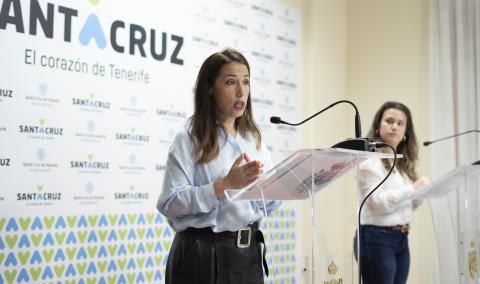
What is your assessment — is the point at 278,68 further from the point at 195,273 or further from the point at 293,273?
the point at 195,273

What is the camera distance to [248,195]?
1997 mm

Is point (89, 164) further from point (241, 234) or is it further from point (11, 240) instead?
point (241, 234)

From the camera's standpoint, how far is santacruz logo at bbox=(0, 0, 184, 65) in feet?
10.3

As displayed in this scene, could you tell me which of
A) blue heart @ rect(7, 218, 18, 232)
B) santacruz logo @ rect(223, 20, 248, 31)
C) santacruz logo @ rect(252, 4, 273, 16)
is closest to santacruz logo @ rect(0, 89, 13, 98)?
blue heart @ rect(7, 218, 18, 232)

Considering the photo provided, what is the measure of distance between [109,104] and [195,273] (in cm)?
160

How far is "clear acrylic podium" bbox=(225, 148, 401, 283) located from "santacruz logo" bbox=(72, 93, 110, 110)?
1.62 m

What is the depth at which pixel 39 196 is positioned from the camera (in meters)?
3.19

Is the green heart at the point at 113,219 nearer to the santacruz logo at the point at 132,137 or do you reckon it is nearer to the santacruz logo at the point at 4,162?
the santacruz logo at the point at 132,137

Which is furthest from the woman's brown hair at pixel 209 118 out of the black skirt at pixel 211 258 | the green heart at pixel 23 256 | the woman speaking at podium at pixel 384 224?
the green heart at pixel 23 256

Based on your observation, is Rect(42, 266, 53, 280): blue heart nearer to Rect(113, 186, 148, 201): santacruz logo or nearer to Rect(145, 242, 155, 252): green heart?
Rect(113, 186, 148, 201): santacruz logo

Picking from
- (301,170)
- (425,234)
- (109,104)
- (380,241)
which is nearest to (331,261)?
(301,170)

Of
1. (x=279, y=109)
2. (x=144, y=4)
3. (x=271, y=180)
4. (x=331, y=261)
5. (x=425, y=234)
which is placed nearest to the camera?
(x=271, y=180)

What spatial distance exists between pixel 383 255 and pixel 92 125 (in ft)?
5.86

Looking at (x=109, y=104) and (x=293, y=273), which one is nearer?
(x=109, y=104)
